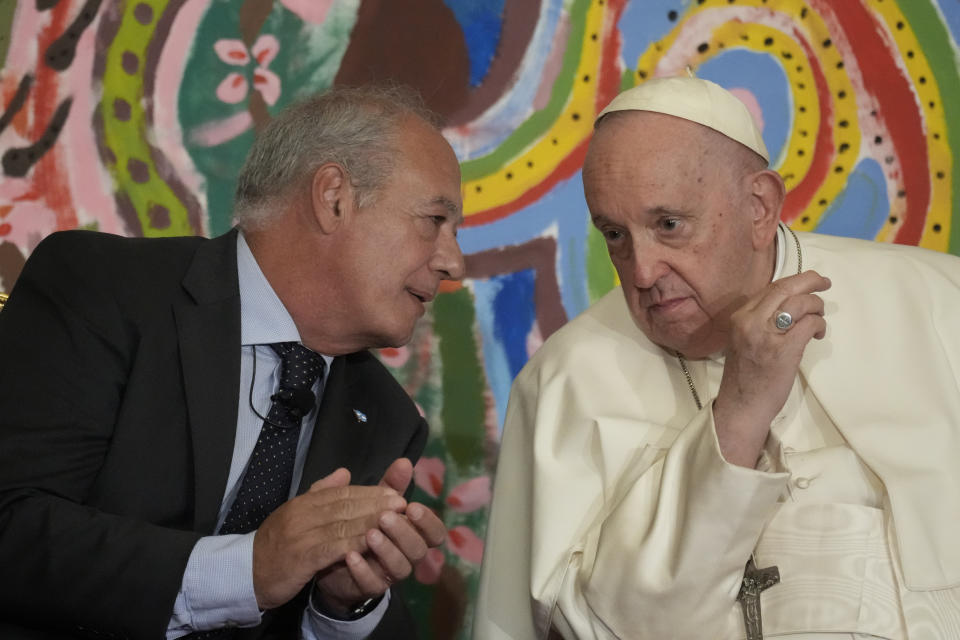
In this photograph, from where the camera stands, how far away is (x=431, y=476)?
12.7ft

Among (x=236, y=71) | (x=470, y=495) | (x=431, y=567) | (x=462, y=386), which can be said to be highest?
(x=236, y=71)

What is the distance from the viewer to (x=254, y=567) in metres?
2.44

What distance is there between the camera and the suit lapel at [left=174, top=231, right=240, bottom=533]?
2.63m

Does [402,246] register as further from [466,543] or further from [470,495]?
[466,543]

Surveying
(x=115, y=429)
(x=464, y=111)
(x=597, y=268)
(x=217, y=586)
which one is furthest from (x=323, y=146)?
(x=217, y=586)

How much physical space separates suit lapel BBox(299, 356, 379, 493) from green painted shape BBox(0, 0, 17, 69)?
1.76 meters

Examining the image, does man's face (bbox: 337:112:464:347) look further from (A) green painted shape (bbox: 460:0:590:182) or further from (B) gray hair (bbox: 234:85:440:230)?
(A) green painted shape (bbox: 460:0:590:182)

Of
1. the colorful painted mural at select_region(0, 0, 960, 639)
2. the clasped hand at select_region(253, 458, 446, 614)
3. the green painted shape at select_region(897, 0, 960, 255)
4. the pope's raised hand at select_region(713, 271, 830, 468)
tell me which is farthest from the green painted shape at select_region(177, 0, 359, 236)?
the pope's raised hand at select_region(713, 271, 830, 468)

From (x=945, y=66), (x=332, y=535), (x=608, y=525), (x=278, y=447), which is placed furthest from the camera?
(x=945, y=66)

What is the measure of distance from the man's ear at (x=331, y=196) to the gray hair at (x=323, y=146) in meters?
0.02

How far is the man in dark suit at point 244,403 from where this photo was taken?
2412mm

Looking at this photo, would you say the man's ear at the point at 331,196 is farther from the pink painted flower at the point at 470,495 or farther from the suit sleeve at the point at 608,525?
the pink painted flower at the point at 470,495

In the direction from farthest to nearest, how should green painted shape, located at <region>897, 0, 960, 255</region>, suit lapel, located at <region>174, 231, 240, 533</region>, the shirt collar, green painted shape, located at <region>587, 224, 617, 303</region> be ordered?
green painted shape, located at <region>587, 224, 617, 303</region>, green painted shape, located at <region>897, 0, 960, 255</region>, the shirt collar, suit lapel, located at <region>174, 231, 240, 533</region>

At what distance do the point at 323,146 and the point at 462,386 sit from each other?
1.07m
